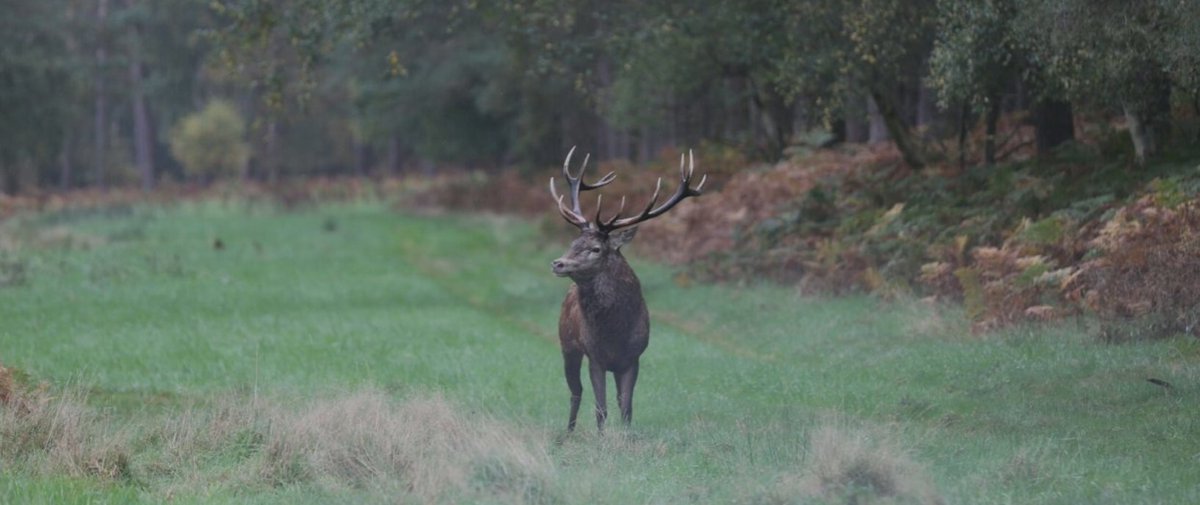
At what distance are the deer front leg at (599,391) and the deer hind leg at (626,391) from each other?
0.13 meters

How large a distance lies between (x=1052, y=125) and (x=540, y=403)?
10598 millimetres

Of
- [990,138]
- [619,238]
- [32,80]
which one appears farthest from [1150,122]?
[32,80]

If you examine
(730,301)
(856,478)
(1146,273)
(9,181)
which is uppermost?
(1146,273)

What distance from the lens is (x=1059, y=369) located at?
13773 millimetres

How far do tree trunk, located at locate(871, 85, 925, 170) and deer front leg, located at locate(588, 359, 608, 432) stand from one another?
12.5 m

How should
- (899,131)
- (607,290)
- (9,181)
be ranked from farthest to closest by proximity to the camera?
(9,181) < (899,131) < (607,290)

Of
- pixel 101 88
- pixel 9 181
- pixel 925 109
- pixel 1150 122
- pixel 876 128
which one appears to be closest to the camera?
pixel 1150 122

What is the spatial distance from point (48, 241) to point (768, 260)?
19.8 m

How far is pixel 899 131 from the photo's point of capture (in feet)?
79.4

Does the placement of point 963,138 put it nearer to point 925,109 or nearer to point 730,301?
point 730,301

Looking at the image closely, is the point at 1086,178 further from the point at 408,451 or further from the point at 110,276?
the point at 110,276

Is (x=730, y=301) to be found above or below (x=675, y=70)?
below

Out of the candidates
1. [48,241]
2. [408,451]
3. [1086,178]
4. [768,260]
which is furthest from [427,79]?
[408,451]

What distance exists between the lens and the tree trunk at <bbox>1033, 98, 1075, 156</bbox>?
71.7ft
